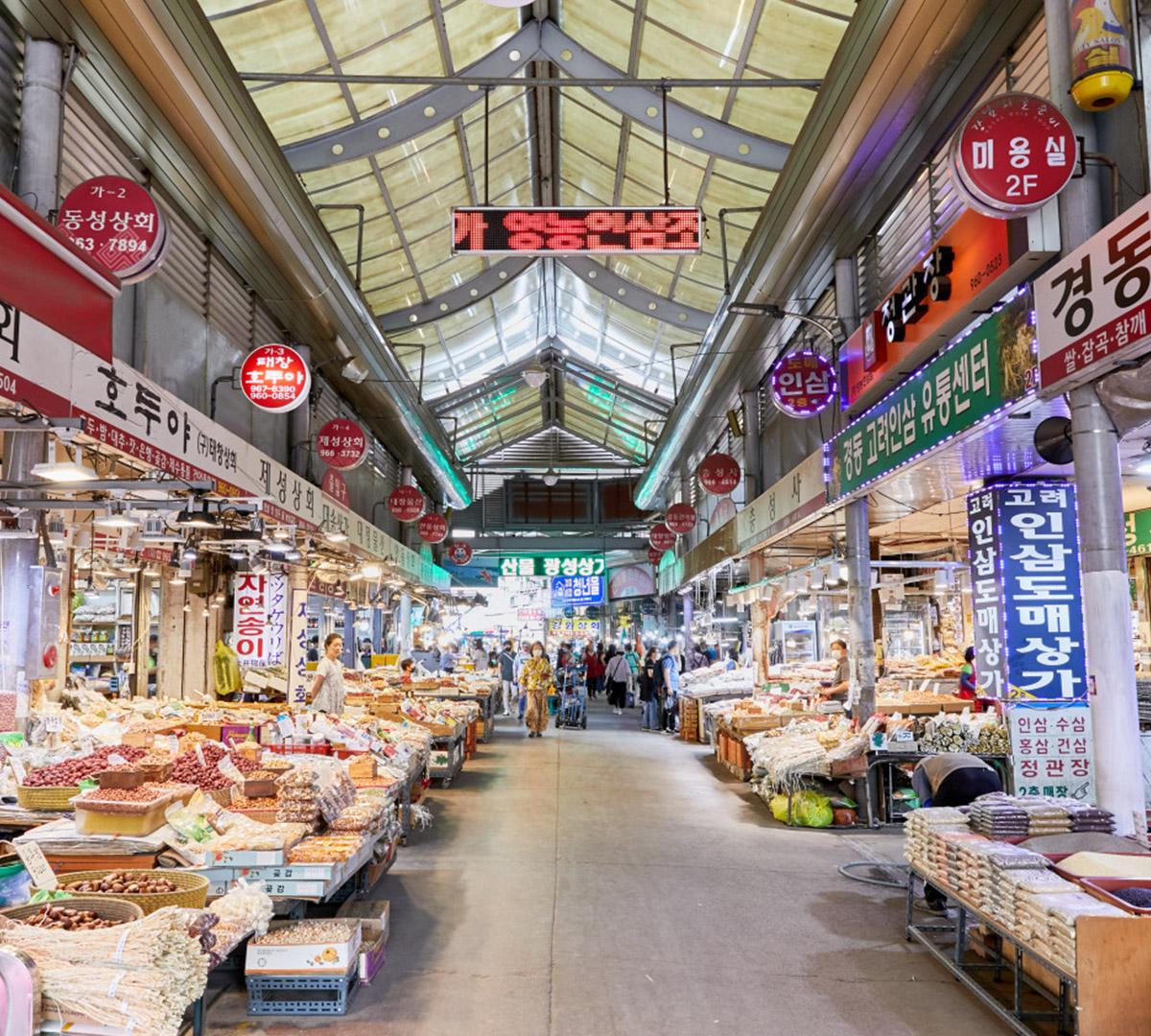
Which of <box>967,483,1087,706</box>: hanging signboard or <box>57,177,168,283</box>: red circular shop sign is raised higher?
<box>57,177,168,283</box>: red circular shop sign

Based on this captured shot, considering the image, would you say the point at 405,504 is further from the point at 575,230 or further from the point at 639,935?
the point at 639,935

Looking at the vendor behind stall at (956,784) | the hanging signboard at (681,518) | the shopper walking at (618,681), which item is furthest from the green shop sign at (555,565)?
the vendor behind stall at (956,784)

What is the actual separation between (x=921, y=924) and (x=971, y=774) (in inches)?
42.0

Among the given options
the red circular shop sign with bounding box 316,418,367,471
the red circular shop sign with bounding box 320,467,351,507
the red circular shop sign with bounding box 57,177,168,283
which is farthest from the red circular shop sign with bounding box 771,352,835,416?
the red circular shop sign with bounding box 320,467,351,507

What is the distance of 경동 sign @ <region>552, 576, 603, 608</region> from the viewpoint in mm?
31141

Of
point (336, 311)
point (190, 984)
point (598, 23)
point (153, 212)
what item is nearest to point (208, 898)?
point (190, 984)

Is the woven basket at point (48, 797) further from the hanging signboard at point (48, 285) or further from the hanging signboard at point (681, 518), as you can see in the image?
the hanging signboard at point (681, 518)

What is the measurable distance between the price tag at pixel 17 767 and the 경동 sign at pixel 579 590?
25005 mm

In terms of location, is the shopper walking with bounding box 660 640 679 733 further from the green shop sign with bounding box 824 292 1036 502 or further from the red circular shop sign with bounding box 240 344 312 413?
the red circular shop sign with bounding box 240 344 312 413

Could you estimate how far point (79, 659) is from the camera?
568 inches

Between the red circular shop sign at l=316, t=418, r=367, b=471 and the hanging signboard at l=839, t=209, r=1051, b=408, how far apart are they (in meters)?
5.98

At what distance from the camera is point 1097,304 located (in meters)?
5.19

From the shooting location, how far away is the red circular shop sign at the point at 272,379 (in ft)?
30.7

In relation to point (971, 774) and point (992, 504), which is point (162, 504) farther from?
point (992, 504)
